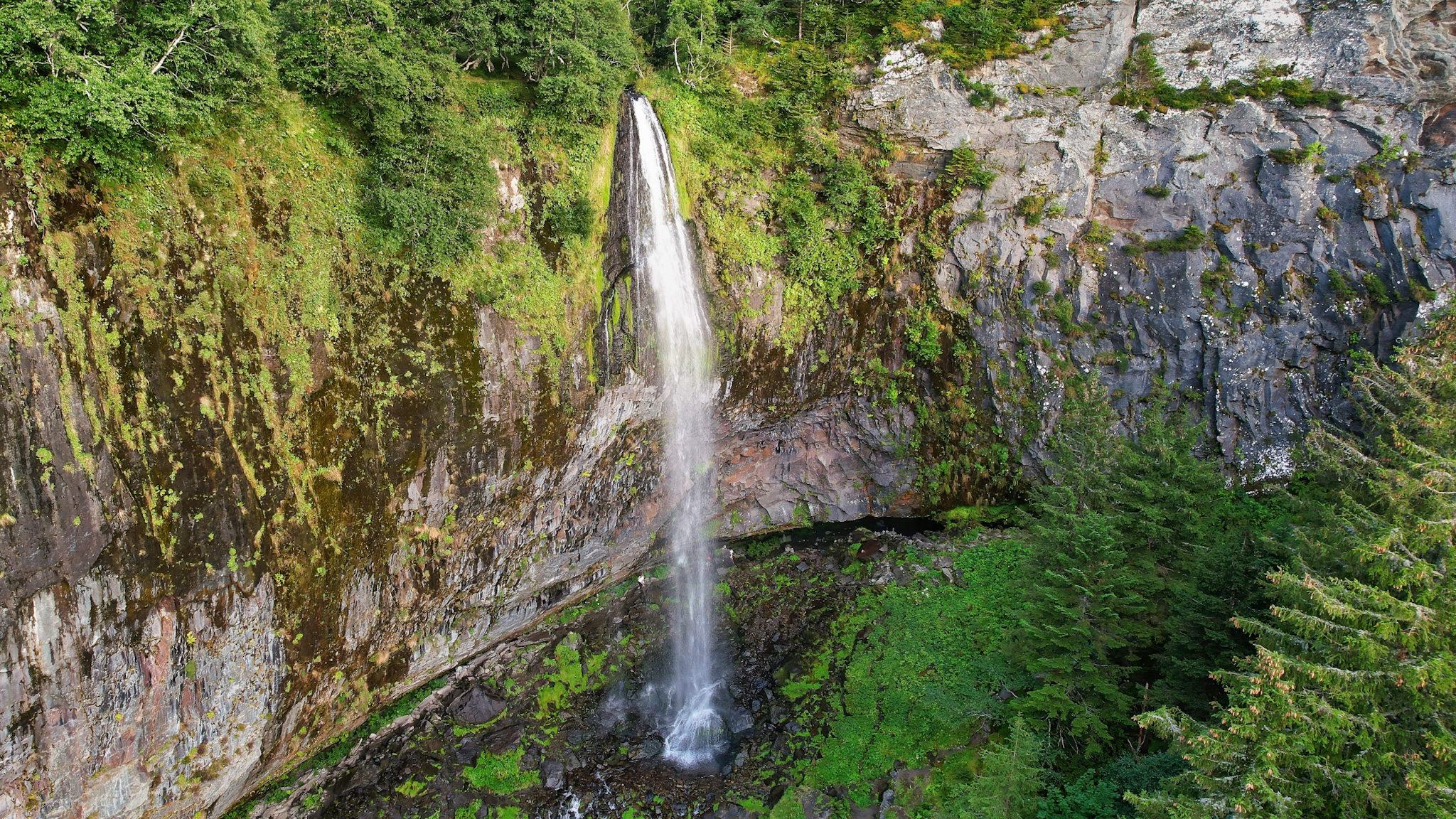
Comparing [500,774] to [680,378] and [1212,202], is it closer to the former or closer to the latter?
[680,378]

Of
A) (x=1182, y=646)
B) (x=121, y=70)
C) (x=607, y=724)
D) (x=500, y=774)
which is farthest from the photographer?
(x=607, y=724)

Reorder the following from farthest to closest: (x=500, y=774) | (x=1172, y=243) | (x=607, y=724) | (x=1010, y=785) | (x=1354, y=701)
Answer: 1. (x=1172, y=243)
2. (x=607, y=724)
3. (x=500, y=774)
4. (x=1010, y=785)
5. (x=1354, y=701)

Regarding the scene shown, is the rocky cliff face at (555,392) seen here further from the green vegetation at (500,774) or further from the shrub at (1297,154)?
the green vegetation at (500,774)

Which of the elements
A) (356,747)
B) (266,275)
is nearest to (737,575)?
(356,747)

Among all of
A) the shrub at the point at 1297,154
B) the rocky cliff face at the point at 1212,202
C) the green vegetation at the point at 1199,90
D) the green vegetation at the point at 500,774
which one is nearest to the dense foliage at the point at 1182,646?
the rocky cliff face at the point at 1212,202

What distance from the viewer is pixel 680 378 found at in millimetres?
13375

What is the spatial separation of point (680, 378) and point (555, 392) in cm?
297

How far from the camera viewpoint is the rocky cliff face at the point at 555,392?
262 inches

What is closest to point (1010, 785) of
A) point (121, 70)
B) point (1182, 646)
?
point (1182, 646)

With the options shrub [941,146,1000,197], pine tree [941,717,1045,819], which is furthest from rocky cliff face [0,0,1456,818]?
pine tree [941,717,1045,819]

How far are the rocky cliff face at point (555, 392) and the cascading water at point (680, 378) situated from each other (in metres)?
0.59

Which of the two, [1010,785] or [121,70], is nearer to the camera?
[121,70]

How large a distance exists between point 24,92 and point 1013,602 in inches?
614

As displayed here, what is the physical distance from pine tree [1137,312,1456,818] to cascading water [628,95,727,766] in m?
8.07
